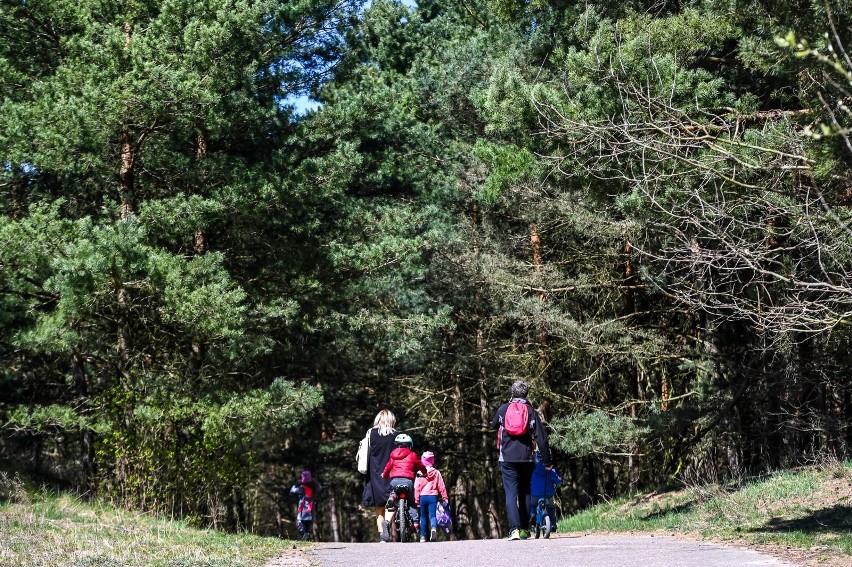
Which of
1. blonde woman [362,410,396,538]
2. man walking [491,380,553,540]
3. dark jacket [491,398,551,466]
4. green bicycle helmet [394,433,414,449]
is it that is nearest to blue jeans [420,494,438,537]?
blonde woman [362,410,396,538]

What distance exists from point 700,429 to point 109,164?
1191 cm

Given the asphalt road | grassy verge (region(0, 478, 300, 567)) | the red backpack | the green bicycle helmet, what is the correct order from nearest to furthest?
grassy verge (region(0, 478, 300, 567)), the asphalt road, the red backpack, the green bicycle helmet

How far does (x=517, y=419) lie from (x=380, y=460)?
3.16 m

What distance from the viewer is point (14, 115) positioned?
1486cm

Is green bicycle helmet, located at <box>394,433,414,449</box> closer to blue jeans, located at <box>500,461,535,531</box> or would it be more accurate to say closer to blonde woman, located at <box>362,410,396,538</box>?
blonde woman, located at <box>362,410,396,538</box>

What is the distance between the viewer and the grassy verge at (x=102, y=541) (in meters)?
7.57

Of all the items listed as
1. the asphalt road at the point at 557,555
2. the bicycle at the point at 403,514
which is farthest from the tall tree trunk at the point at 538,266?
the asphalt road at the point at 557,555

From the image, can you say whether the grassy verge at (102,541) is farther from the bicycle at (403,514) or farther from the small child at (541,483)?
the small child at (541,483)

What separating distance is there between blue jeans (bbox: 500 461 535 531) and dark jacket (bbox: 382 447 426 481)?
201 centimetres

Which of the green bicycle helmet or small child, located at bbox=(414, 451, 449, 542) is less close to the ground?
the green bicycle helmet

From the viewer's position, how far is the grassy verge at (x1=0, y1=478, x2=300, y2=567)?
7574 mm

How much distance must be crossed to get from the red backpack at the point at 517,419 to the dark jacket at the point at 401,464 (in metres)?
2.25

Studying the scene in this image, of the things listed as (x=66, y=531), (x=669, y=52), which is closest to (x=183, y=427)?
(x=66, y=531)

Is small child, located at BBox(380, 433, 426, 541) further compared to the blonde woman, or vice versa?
the blonde woman
